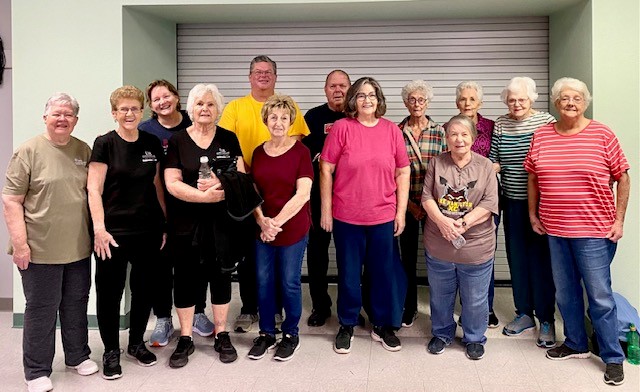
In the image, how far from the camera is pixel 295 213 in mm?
3186

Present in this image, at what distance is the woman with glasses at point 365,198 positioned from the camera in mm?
3262

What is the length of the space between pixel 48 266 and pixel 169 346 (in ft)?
3.49

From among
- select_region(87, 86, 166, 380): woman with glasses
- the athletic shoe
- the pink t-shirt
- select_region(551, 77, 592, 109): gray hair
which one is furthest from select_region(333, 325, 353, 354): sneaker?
select_region(551, 77, 592, 109): gray hair

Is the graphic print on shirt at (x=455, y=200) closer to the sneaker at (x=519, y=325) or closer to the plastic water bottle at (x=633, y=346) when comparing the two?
the sneaker at (x=519, y=325)

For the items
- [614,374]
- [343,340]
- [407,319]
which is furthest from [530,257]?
[343,340]

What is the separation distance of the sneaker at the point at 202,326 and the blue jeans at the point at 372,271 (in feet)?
3.11

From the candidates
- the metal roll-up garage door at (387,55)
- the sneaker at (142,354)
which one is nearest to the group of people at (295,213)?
the sneaker at (142,354)

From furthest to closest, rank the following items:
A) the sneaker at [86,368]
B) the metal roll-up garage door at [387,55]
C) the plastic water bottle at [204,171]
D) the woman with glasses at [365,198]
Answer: the metal roll-up garage door at [387,55], the woman with glasses at [365,198], the sneaker at [86,368], the plastic water bottle at [204,171]

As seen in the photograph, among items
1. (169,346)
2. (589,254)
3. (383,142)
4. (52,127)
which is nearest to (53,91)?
(52,127)

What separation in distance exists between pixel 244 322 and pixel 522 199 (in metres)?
2.13

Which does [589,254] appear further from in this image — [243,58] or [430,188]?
[243,58]

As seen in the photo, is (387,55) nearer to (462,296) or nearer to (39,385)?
(462,296)

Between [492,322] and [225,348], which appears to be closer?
[225,348]

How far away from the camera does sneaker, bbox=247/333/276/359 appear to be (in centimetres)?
335
